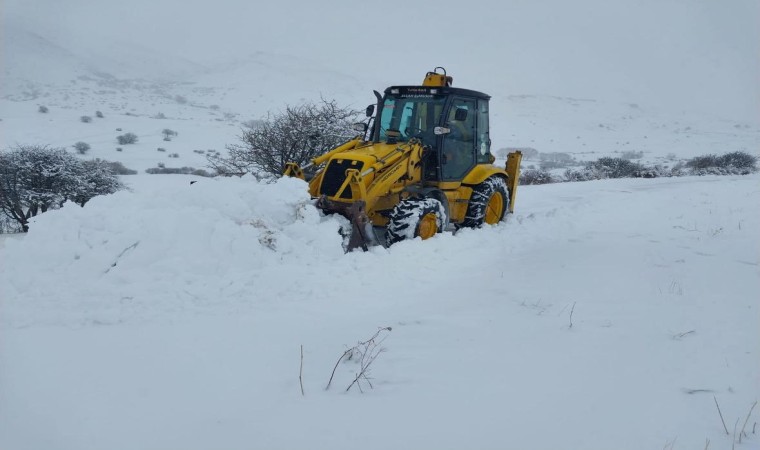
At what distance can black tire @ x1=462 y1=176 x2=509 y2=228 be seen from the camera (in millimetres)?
8305

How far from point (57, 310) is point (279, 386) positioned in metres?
2.24

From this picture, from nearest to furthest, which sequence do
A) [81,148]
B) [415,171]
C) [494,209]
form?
A: 1. [415,171]
2. [494,209]
3. [81,148]

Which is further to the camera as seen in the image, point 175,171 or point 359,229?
point 175,171

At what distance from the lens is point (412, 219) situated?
6.69 metres

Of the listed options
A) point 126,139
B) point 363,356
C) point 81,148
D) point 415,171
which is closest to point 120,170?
point 81,148

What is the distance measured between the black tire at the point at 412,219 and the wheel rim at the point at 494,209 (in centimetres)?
198

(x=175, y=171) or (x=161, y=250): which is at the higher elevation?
(x=175, y=171)

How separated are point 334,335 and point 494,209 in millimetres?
5861

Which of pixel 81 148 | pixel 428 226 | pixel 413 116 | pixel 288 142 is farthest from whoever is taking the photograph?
pixel 81 148

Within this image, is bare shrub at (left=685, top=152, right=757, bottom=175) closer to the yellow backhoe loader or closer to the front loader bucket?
the yellow backhoe loader

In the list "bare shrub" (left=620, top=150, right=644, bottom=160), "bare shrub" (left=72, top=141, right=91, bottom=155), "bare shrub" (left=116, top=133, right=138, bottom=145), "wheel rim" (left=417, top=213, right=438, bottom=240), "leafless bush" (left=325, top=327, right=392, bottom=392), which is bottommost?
"leafless bush" (left=325, top=327, right=392, bottom=392)

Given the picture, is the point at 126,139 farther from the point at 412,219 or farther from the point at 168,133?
the point at 412,219

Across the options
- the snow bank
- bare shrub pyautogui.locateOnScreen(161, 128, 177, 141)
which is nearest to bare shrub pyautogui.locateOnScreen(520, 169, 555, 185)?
the snow bank

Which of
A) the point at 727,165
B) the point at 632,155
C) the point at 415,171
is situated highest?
the point at 632,155
